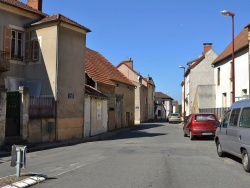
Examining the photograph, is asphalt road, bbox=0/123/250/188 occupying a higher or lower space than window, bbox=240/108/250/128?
lower

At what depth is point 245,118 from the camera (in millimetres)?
10164

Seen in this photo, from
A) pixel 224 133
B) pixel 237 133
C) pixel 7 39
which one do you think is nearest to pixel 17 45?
pixel 7 39

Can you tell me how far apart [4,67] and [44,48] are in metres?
2.98

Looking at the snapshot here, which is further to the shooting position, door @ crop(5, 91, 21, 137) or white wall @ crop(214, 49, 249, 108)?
white wall @ crop(214, 49, 249, 108)

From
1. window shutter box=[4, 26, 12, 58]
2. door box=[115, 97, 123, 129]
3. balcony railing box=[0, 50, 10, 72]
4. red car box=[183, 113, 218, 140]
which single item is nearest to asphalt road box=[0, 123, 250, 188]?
red car box=[183, 113, 218, 140]

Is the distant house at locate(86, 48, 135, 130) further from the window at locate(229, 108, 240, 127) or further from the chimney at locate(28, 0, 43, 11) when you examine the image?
the window at locate(229, 108, 240, 127)

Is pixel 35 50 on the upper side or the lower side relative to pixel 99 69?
lower

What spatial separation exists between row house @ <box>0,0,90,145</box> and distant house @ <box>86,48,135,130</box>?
7749 millimetres

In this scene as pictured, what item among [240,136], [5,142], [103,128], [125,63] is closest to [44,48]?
[5,142]

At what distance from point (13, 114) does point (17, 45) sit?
6.53 metres

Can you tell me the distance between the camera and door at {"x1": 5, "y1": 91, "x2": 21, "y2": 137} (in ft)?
56.7

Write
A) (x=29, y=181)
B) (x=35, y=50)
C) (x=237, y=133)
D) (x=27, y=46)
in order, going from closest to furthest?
(x=29, y=181) → (x=237, y=133) → (x=35, y=50) → (x=27, y=46)

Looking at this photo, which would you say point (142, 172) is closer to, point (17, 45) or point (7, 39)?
point (7, 39)

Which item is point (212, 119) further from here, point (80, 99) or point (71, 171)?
point (71, 171)
